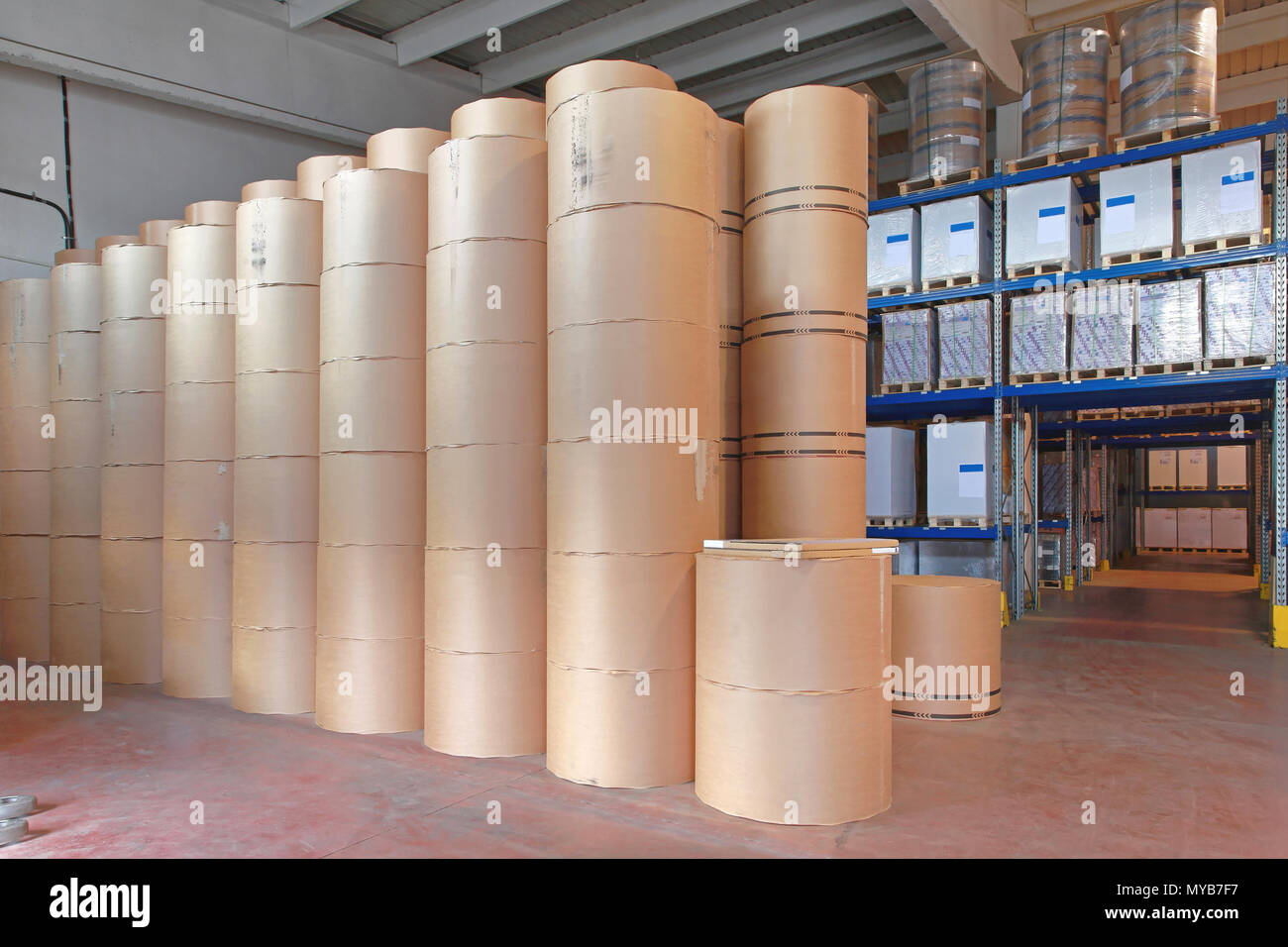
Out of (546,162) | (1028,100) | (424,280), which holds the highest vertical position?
(1028,100)

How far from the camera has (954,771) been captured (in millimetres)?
3854

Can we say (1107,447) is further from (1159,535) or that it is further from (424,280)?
(424,280)

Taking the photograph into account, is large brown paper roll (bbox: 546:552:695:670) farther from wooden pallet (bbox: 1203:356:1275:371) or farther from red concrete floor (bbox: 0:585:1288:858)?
wooden pallet (bbox: 1203:356:1275:371)

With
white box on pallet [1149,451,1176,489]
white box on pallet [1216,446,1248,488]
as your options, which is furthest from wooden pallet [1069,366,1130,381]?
white box on pallet [1149,451,1176,489]

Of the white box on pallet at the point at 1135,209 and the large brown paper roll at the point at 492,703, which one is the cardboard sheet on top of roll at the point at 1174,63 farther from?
the large brown paper roll at the point at 492,703

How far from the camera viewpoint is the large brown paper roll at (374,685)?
14.8 feet

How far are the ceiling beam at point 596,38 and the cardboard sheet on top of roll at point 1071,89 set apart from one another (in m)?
2.79

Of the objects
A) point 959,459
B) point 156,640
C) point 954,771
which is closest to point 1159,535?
point 959,459

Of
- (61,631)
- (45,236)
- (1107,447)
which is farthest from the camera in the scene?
(1107,447)

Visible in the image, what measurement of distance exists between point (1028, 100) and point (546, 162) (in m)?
5.71

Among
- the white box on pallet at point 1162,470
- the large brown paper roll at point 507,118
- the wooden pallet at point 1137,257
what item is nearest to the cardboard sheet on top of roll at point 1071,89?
the wooden pallet at point 1137,257

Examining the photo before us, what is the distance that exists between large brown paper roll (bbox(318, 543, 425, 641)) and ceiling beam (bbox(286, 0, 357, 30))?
6.26 m

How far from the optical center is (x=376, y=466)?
14.8 feet

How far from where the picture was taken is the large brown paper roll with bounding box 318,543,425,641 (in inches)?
178
